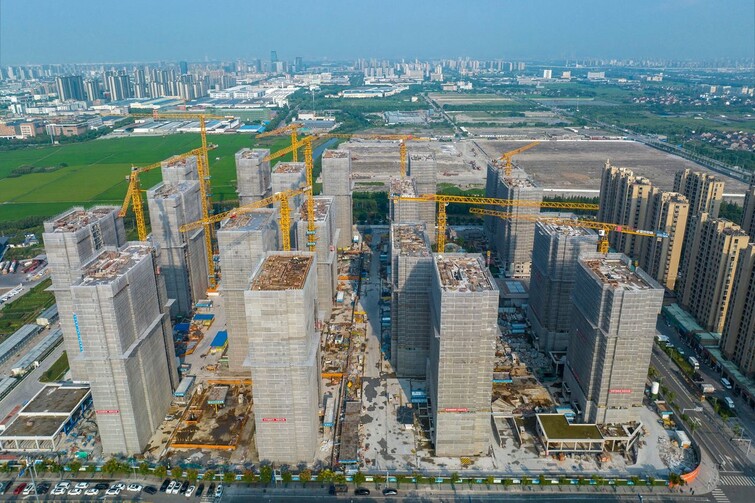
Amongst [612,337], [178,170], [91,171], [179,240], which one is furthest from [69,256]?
[91,171]

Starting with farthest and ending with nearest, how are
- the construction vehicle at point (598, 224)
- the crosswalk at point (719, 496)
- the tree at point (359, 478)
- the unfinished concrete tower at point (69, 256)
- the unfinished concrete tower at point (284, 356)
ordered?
the construction vehicle at point (598, 224), the unfinished concrete tower at point (69, 256), the tree at point (359, 478), the crosswalk at point (719, 496), the unfinished concrete tower at point (284, 356)

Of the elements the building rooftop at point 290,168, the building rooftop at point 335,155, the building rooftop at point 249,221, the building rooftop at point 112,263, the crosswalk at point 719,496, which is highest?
the building rooftop at point 335,155

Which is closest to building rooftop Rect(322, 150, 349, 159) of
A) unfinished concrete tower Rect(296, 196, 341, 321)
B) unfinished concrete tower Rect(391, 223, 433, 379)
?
unfinished concrete tower Rect(296, 196, 341, 321)

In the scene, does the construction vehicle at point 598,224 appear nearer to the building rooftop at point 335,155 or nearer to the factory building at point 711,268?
the factory building at point 711,268

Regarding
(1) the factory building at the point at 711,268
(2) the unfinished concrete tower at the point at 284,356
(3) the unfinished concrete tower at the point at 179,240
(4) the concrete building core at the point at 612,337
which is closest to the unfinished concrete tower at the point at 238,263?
(2) the unfinished concrete tower at the point at 284,356

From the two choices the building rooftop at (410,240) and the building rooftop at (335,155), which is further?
the building rooftop at (335,155)

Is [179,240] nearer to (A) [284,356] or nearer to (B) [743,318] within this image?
(A) [284,356]
